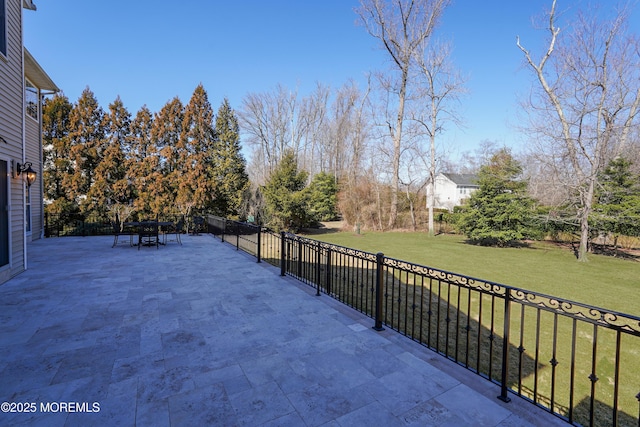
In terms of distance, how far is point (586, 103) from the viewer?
9719 millimetres

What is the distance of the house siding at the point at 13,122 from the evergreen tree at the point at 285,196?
9412mm

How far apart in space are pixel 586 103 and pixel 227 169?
47.7ft

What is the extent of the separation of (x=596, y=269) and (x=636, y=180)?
171 inches

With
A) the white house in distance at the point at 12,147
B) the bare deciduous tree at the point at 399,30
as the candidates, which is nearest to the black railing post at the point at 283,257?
the white house in distance at the point at 12,147

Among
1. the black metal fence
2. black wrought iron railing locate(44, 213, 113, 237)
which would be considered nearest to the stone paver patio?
the black metal fence

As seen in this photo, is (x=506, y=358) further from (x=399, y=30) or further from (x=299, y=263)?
A: (x=399, y=30)

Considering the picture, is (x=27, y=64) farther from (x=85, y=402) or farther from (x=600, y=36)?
(x=600, y=36)

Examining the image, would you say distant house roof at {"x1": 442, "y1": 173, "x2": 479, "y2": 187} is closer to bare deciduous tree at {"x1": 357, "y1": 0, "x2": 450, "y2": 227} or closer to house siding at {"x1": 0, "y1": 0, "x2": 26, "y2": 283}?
bare deciduous tree at {"x1": 357, "y1": 0, "x2": 450, "y2": 227}

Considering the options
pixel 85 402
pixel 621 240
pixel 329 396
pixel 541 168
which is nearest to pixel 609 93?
pixel 541 168

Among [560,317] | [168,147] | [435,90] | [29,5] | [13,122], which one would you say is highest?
[435,90]

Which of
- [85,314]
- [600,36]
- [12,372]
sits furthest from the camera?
[600,36]

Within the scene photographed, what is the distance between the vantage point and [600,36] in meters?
9.48

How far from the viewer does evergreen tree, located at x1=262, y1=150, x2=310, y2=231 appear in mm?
14297

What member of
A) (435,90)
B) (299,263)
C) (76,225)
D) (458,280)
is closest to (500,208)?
(435,90)
